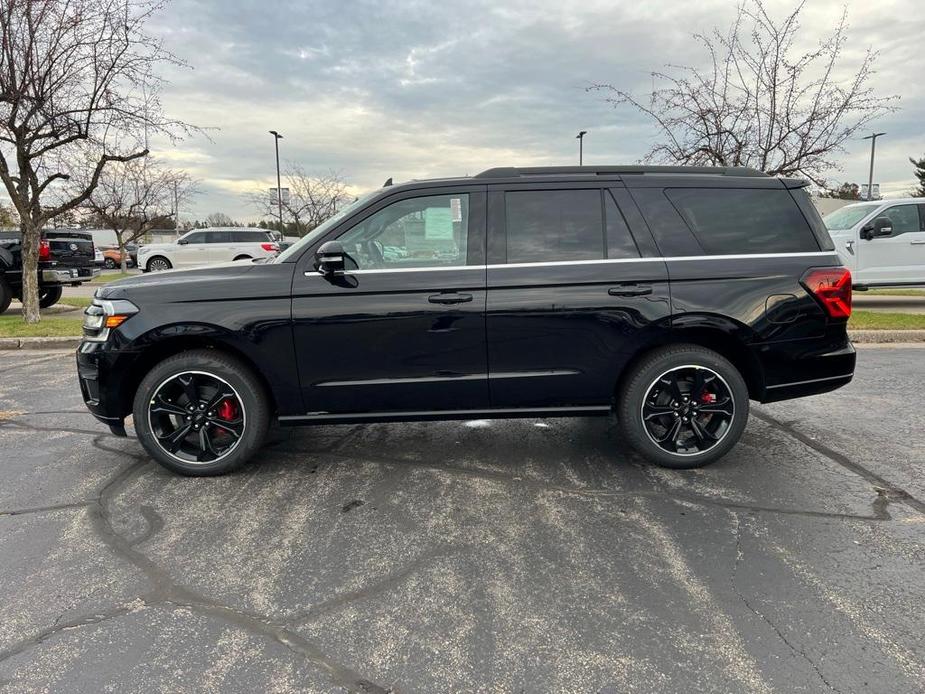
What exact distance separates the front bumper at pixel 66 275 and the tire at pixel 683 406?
11.4 m

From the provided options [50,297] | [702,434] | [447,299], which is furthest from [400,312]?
[50,297]

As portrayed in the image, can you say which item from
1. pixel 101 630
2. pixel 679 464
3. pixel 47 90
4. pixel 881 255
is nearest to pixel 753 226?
pixel 679 464

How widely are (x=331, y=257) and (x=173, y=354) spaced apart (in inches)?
50.8

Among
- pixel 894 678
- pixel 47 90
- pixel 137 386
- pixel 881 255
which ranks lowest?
pixel 894 678

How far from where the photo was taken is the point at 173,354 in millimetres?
3783

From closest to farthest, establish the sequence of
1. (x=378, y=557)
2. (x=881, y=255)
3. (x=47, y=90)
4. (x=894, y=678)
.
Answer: (x=894, y=678)
(x=378, y=557)
(x=47, y=90)
(x=881, y=255)

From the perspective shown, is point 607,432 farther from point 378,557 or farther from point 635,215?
point 378,557

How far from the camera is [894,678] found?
6.62 ft

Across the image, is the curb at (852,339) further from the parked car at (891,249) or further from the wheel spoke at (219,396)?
the wheel spoke at (219,396)

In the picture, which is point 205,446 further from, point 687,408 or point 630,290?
point 687,408

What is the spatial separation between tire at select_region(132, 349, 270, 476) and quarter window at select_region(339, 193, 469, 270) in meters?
1.08

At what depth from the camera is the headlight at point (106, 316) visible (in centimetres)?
363

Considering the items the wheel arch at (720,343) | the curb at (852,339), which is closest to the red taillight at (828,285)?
the wheel arch at (720,343)

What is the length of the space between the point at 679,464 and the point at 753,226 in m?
1.64
